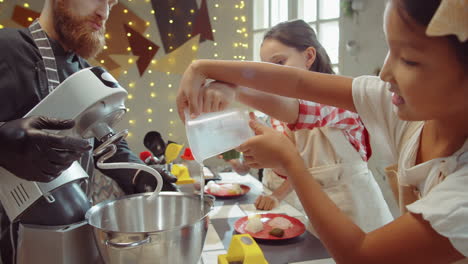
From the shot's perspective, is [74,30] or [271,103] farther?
[74,30]

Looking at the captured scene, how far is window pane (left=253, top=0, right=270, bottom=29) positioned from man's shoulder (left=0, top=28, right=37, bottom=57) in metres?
2.44

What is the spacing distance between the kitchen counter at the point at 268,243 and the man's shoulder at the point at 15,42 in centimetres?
77

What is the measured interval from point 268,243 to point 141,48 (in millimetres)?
2364

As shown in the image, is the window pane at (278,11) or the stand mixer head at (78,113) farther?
the window pane at (278,11)

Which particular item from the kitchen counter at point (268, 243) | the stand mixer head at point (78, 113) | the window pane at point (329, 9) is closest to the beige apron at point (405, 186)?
the kitchen counter at point (268, 243)

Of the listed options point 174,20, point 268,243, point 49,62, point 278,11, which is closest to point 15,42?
point 49,62

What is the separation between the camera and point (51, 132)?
658 millimetres

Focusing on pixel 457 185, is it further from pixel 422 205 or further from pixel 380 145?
pixel 380 145

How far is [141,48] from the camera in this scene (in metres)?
2.88

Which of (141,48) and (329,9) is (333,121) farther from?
(141,48)

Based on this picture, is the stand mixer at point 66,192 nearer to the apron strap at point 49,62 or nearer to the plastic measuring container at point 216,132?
the plastic measuring container at point 216,132

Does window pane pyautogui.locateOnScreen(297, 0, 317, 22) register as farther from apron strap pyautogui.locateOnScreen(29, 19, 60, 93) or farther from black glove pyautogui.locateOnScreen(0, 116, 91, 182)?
black glove pyautogui.locateOnScreen(0, 116, 91, 182)

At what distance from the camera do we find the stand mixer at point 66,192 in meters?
0.62

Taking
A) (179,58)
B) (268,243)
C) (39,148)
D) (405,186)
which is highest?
(39,148)
